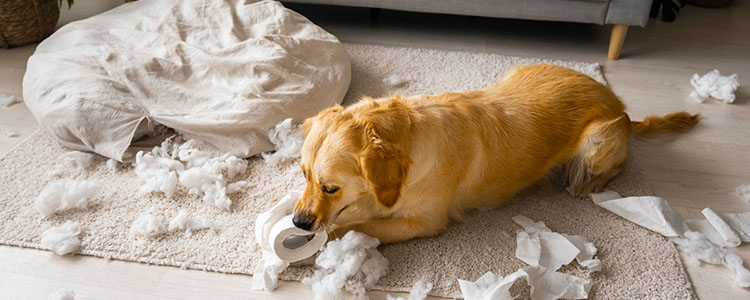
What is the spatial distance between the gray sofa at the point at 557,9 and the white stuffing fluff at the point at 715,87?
16.7 inches

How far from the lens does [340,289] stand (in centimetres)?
153

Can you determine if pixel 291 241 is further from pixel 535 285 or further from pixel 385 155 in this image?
pixel 535 285

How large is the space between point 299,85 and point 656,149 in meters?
1.50

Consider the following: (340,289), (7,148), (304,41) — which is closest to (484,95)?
(340,289)

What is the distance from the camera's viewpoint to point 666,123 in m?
2.25

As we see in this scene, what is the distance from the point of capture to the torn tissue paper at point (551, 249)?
1653 mm

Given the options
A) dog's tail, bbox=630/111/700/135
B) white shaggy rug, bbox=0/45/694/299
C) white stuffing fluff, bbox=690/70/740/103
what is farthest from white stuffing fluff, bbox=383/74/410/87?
white stuffing fluff, bbox=690/70/740/103

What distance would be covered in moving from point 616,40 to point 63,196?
273 centimetres

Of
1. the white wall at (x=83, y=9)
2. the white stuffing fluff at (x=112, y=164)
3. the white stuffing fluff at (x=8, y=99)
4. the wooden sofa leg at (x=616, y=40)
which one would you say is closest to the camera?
the white stuffing fluff at (x=112, y=164)

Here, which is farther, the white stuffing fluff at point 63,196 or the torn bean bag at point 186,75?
the torn bean bag at point 186,75

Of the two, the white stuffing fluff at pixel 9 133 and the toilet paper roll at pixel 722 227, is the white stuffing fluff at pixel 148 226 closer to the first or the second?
the white stuffing fluff at pixel 9 133

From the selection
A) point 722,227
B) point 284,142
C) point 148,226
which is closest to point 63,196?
point 148,226

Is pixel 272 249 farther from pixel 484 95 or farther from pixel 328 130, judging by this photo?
pixel 484 95

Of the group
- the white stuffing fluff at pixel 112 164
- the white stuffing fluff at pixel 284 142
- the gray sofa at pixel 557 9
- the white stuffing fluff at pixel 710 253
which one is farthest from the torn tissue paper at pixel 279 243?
the gray sofa at pixel 557 9
